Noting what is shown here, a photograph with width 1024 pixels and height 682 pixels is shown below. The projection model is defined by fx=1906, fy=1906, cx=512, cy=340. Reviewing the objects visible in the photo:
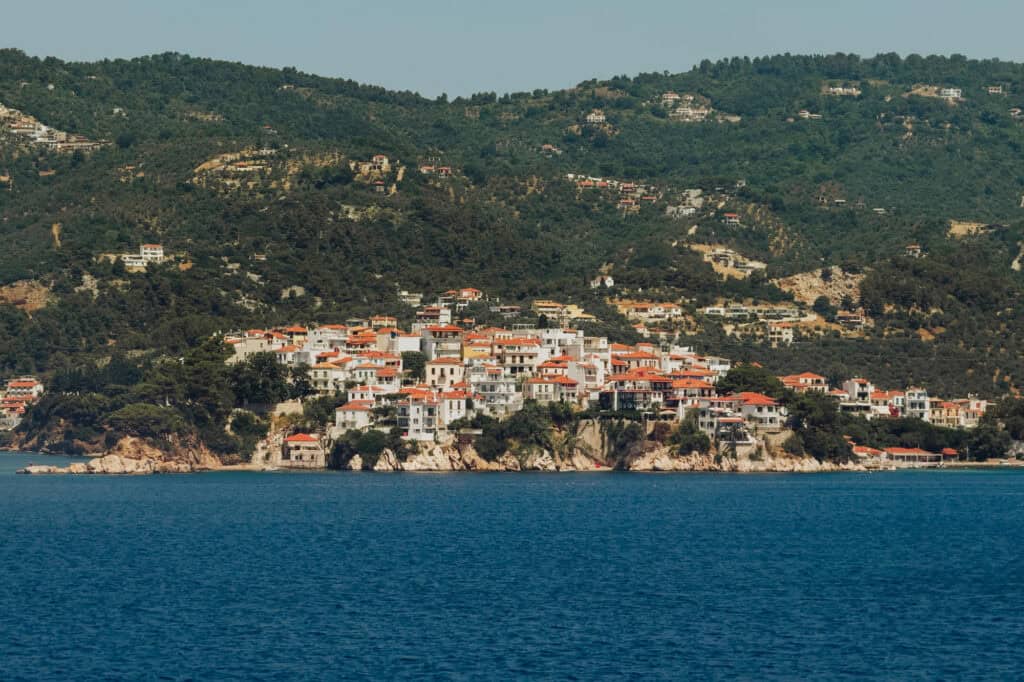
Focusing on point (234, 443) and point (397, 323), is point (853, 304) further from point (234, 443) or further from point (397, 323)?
point (234, 443)

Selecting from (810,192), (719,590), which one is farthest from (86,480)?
(810,192)

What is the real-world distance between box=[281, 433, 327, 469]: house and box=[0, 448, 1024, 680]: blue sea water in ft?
42.8

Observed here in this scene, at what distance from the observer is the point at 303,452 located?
320 ft

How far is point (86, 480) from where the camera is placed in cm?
9262

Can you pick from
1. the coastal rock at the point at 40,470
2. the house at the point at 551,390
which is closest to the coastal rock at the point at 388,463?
the house at the point at 551,390

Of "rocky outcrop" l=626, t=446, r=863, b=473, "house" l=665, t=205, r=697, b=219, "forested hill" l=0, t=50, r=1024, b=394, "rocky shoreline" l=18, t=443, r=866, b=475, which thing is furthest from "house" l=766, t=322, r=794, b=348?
"house" l=665, t=205, r=697, b=219

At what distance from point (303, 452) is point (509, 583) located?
48.4 meters

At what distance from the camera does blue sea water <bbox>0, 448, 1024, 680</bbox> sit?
127 feet

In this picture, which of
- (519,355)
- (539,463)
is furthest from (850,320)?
(539,463)

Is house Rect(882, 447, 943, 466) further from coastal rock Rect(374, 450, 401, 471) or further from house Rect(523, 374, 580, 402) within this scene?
coastal rock Rect(374, 450, 401, 471)

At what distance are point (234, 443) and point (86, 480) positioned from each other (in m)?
8.94

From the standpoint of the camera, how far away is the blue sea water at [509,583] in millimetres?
38750

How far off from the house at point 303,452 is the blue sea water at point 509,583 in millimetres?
13054

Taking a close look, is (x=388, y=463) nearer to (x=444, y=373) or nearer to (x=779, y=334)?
(x=444, y=373)
